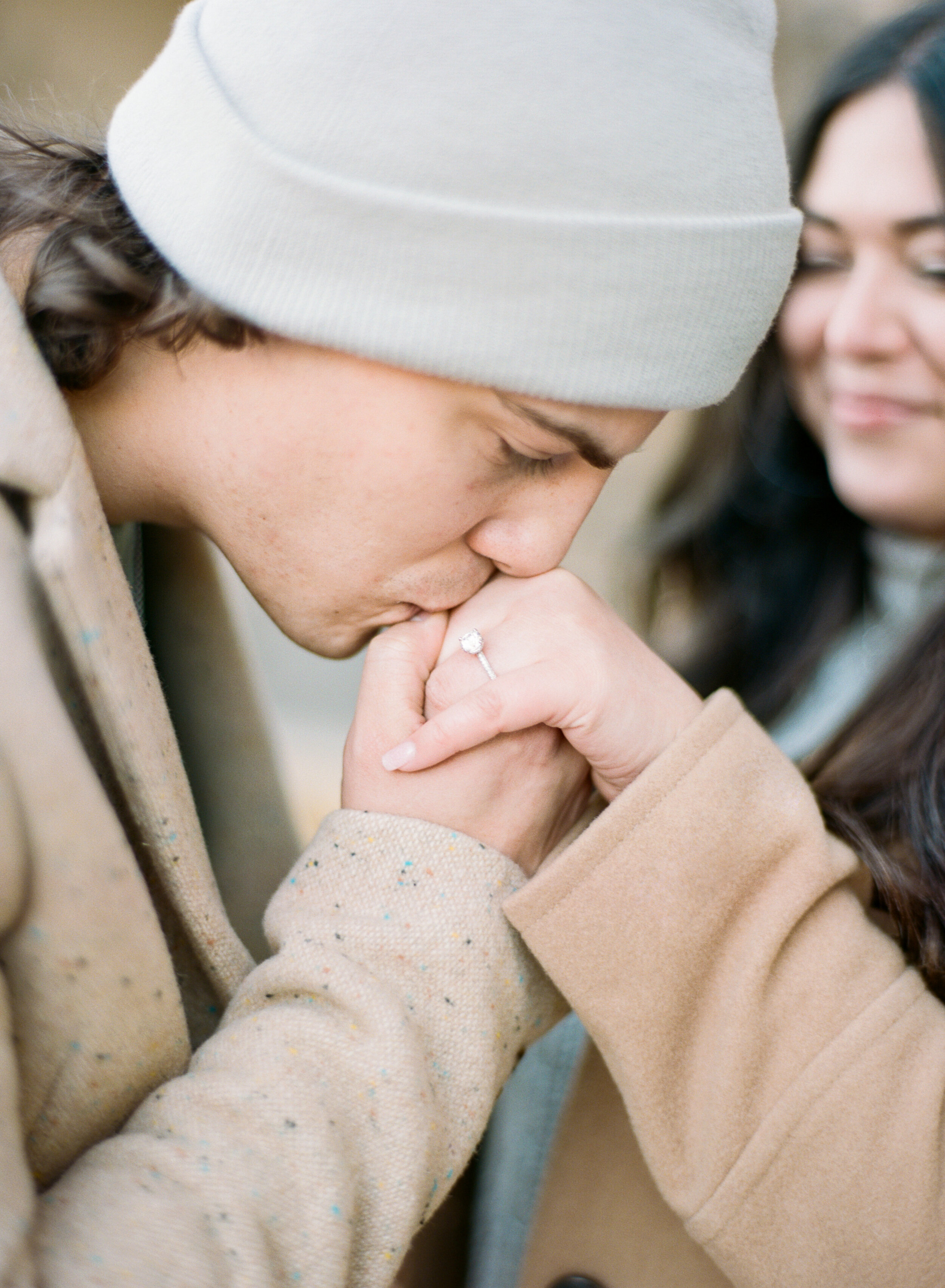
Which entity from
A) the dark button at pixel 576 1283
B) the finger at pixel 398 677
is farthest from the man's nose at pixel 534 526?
the dark button at pixel 576 1283

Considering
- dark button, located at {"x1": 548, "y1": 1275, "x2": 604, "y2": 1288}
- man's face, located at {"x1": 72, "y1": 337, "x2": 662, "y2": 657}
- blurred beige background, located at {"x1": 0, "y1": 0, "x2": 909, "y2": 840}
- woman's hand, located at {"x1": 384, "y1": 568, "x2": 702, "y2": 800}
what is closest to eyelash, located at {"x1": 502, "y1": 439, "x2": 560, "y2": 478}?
man's face, located at {"x1": 72, "y1": 337, "x2": 662, "y2": 657}

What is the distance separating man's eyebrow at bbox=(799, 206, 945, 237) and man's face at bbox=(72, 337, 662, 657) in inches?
22.4

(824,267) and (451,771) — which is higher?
(824,267)

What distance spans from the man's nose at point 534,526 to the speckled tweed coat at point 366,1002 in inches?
9.6

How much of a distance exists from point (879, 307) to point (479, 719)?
2.93 feet

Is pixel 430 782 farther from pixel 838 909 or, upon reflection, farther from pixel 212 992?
pixel 838 909

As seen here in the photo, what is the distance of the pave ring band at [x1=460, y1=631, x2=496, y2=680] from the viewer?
3.32ft

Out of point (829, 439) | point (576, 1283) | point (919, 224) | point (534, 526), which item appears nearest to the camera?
point (534, 526)

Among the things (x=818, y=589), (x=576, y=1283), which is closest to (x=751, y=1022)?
(x=576, y=1283)

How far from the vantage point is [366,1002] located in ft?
2.59

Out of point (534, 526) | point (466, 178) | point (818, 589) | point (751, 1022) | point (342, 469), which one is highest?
point (466, 178)

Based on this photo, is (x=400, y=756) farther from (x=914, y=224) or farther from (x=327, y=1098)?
(x=914, y=224)

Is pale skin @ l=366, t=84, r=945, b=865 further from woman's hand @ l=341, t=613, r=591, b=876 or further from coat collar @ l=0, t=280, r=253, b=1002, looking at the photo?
coat collar @ l=0, t=280, r=253, b=1002

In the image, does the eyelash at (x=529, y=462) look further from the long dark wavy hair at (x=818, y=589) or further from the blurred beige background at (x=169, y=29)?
the blurred beige background at (x=169, y=29)
